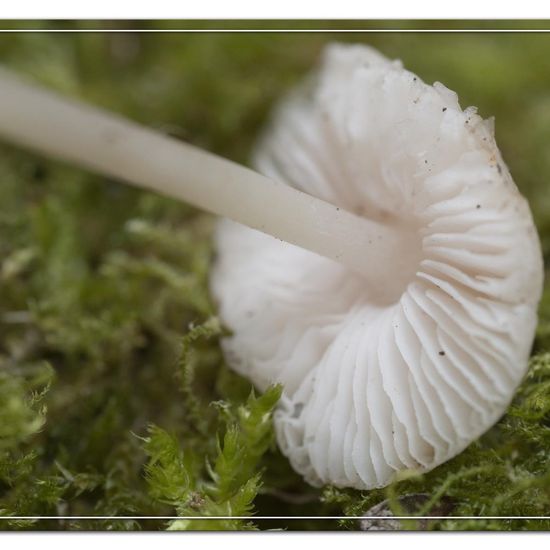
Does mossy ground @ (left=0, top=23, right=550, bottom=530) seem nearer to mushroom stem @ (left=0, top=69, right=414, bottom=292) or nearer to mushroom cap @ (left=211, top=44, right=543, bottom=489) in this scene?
mushroom cap @ (left=211, top=44, right=543, bottom=489)

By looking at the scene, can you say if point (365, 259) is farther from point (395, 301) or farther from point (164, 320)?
point (164, 320)

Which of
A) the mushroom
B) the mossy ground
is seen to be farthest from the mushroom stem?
the mossy ground

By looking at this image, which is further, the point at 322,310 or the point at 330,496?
the point at 322,310

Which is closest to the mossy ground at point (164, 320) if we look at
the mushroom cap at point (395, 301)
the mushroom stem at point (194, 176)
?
the mushroom cap at point (395, 301)

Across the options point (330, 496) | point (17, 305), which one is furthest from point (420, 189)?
point (17, 305)

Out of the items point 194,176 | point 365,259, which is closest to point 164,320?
point 194,176

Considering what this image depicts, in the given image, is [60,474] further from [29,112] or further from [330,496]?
[29,112]
